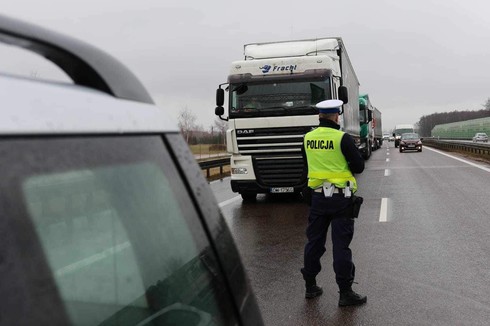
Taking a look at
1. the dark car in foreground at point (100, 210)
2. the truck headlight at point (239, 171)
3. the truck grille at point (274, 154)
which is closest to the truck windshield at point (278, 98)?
the truck grille at point (274, 154)

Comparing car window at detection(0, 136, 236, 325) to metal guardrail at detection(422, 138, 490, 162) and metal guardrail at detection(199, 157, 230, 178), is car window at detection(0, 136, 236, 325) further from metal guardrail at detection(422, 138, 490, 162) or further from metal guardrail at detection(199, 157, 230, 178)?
metal guardrail at detection(422, 138, 490, 162)

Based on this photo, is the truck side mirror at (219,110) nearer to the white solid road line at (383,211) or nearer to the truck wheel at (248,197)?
the truck wheel at (248,197)

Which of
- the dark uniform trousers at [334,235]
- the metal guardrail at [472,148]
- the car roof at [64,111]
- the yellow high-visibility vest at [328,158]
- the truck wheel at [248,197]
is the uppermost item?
→ the car roof at [64,111]

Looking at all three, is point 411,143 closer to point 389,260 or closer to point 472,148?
point 472,148

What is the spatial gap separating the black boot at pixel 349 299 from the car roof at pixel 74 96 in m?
3.87

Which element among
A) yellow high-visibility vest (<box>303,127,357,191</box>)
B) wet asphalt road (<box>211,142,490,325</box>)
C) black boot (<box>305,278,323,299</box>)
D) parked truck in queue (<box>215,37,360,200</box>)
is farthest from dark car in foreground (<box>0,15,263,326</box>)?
parked truck in queue (<box>215,37,360,200</box>)

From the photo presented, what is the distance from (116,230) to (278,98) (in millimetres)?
10390

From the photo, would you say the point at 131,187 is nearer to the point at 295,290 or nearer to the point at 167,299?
the point at 167,299

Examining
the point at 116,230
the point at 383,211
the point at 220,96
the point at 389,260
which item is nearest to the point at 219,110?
the point at 220,96

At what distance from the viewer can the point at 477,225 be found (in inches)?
342

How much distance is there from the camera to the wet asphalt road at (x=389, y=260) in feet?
15.3

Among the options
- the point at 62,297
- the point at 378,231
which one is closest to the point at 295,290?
the point at 378,231

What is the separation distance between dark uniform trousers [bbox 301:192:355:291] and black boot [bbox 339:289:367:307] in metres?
0.05

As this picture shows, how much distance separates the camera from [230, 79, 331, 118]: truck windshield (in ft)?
36.9
